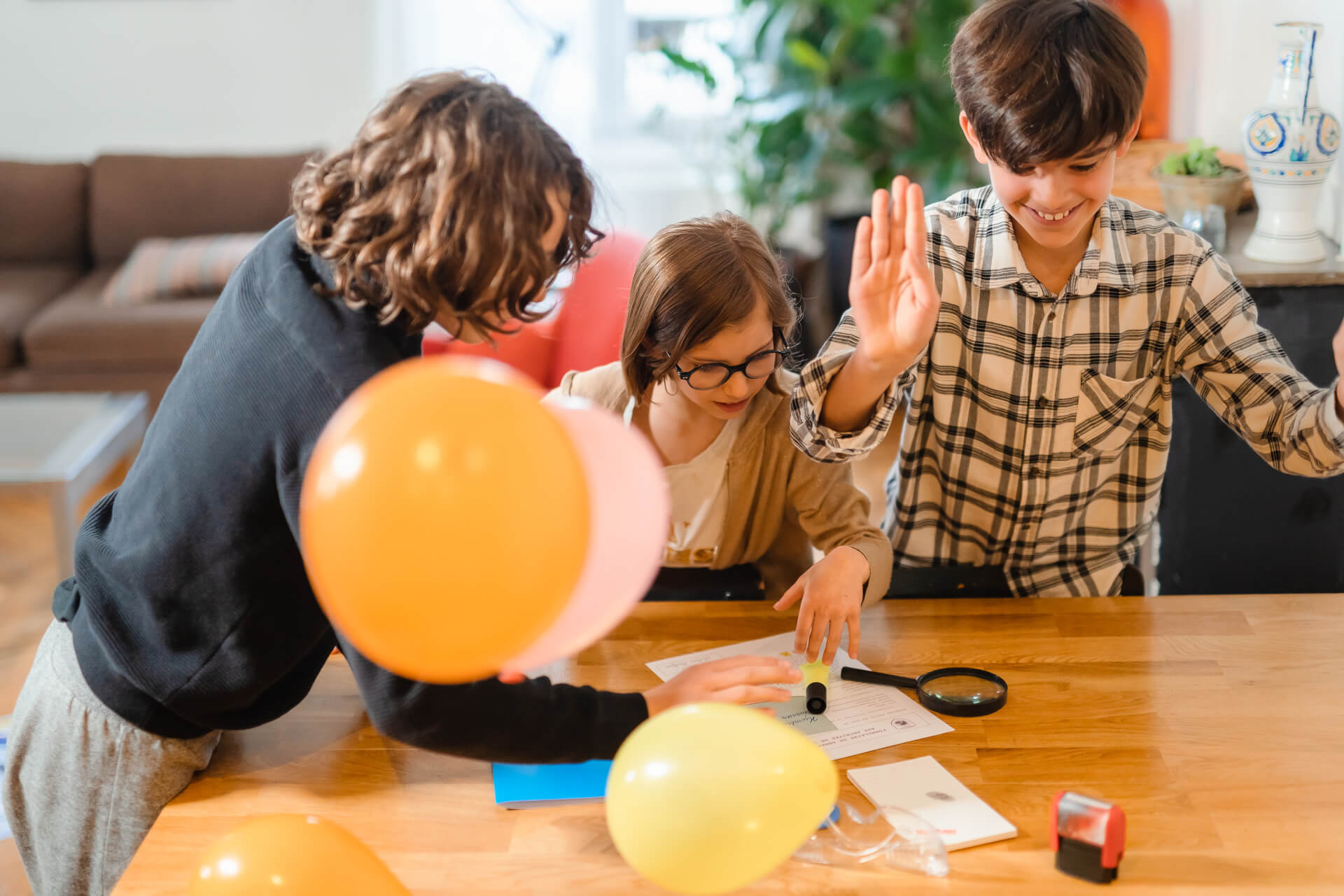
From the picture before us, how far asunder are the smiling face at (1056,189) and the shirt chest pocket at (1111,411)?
0.22 meters

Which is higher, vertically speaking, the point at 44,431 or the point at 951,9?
the point at 951,9

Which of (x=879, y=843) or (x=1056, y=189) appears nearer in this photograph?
(x=879, y=843)

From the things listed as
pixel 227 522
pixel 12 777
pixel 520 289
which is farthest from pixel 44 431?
pixel 520 289

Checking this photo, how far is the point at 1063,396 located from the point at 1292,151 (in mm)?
846

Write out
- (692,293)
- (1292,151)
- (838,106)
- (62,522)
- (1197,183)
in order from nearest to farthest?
(692,293), (1292,151), (1197,183), (62,522), (838,106)

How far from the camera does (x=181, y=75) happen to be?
496 cm

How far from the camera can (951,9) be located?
390 cm

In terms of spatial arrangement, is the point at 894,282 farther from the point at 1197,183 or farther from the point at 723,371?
the point at 1197,183

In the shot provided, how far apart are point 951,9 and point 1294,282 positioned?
2233mm

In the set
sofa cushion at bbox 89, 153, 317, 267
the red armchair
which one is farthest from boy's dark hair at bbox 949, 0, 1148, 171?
sofa cushion at bbox 89, 153, 317, 267

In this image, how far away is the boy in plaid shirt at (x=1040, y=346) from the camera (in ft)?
4.24

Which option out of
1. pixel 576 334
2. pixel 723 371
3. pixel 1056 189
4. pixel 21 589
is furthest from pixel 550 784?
pixel 21 589

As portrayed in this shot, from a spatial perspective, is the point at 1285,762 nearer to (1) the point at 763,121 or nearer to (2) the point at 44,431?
(2) the point at 44,431

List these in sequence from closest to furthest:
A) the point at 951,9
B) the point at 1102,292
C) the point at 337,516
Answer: the point at 337,516
the point at 1102,292
the point at 951,9
